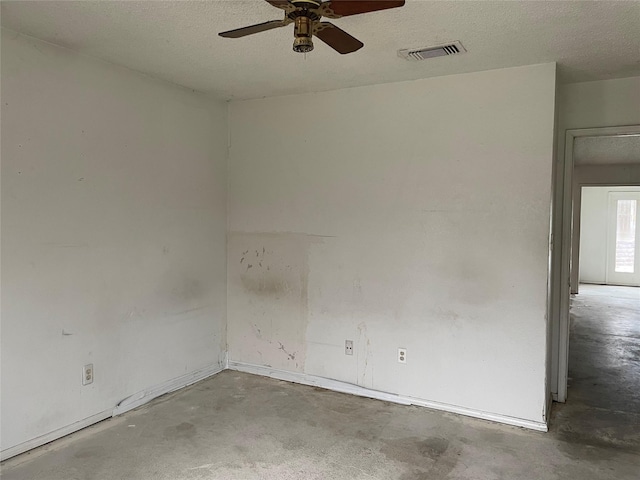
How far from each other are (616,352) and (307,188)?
3849mm

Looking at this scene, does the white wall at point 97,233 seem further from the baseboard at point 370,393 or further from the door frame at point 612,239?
the door frame at point 612,239

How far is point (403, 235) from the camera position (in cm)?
343

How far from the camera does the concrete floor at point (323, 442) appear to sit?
248cm

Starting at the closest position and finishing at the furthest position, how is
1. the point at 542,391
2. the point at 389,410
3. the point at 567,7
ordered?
1. the point at 567,7
2. the point at 542,391
3. the point at 389,410

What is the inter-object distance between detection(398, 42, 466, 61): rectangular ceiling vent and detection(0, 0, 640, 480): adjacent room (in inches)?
0.7

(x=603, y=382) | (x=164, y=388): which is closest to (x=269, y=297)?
(x=164, y=388)

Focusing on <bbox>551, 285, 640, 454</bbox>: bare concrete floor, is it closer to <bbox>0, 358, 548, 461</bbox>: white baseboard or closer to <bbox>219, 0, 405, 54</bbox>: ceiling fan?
<bbox>0, 358, 548, 461</bbox>: white baseboard

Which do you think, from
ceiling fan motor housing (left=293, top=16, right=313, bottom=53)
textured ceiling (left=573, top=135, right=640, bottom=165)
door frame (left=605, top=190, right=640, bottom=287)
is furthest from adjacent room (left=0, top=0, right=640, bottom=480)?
door frame (left=605, top=190, right=640, bottom=287)

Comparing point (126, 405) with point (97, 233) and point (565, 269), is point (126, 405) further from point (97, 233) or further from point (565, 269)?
point (565, 269)

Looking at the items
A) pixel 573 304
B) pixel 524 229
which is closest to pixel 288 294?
pixel 524 229

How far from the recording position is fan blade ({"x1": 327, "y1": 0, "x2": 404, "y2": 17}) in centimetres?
166

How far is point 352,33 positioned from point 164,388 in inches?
113

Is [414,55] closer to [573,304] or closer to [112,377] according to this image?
[112,377]

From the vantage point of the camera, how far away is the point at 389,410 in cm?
331
